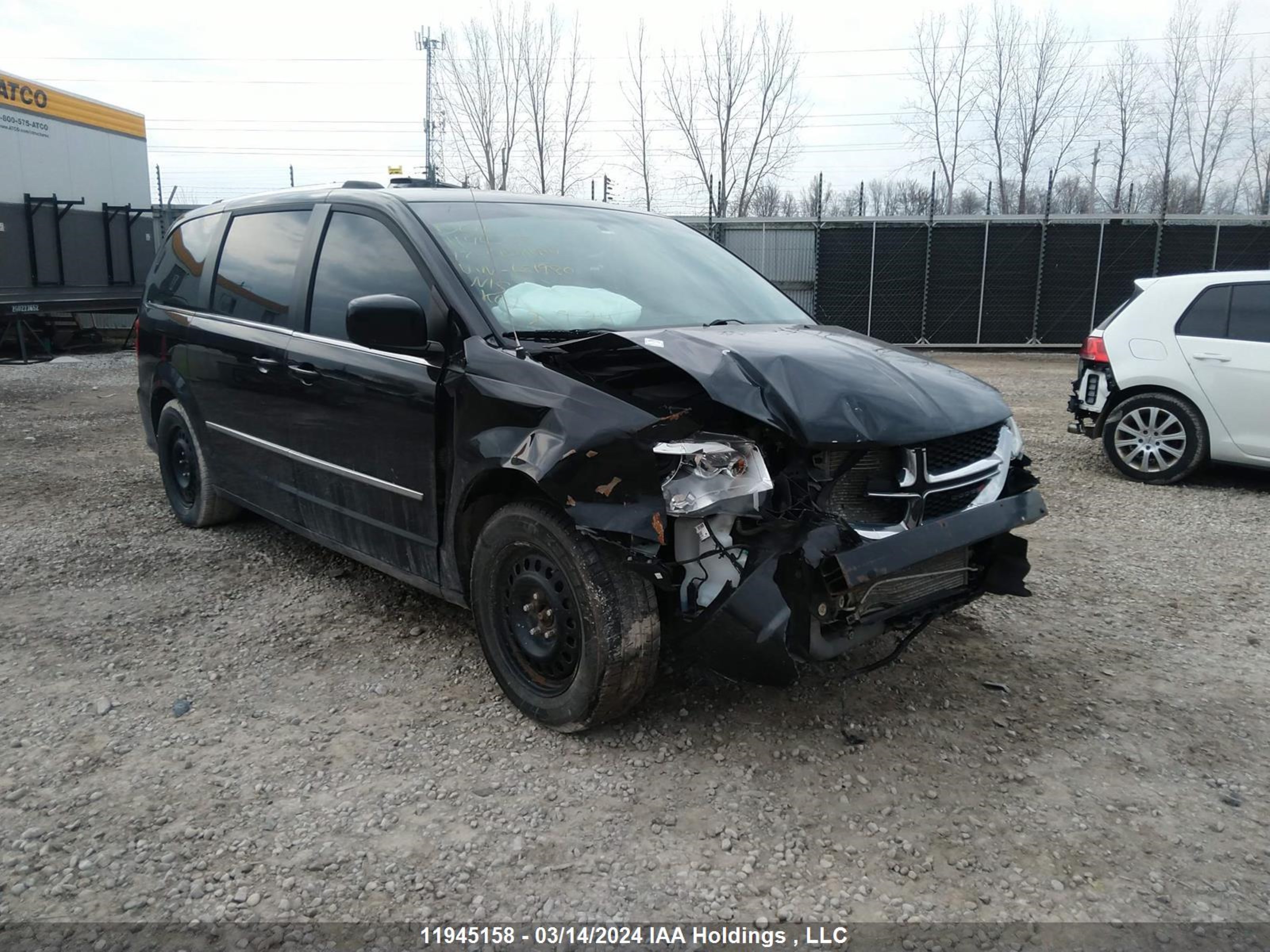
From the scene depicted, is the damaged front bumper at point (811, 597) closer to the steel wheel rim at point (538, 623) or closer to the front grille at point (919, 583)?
the front grille at point (919, 583)

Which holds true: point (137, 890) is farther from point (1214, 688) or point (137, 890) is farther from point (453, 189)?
point (1214, 688)

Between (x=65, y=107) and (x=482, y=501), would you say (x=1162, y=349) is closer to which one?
(x=482, y=501)

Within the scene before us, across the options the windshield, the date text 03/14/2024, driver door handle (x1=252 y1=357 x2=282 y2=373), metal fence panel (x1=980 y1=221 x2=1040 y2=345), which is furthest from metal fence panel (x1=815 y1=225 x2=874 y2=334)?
the date text 03/14/2024

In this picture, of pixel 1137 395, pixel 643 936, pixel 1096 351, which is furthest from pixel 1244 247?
pixel 643 936

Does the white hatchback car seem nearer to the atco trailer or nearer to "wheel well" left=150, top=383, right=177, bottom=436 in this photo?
"wheel well" left=150, top=383, right=177, bottom=436

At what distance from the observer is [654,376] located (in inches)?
114

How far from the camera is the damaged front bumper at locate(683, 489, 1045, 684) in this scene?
8.71 feet

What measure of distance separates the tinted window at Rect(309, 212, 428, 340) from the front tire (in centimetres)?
100

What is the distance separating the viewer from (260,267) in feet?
14.7

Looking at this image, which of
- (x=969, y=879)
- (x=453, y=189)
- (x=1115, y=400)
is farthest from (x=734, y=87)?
(x=969, y=879)

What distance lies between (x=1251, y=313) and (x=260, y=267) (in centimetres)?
665

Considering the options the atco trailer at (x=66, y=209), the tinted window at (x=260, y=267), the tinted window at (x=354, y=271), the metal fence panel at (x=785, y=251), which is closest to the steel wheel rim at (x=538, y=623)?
the tinted window at (x=354, y=271)

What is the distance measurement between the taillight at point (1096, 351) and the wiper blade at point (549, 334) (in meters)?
5.43

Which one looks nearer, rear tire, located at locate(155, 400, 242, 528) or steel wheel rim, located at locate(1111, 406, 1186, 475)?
rear tire, located at locate(155, 400, 242, 528)
